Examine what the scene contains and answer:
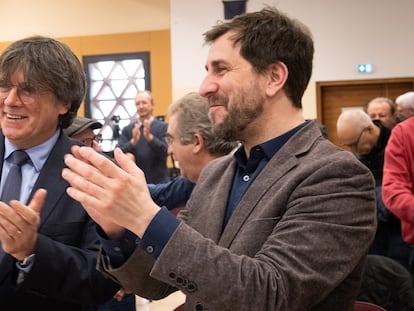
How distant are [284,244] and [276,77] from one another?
52cm

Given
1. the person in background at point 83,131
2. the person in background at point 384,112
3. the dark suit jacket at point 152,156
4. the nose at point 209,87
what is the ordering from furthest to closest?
the dark suit jacket at point 152,156
the person in background at point 384,112
the person in background at point 83,131
the nose at point 209,87

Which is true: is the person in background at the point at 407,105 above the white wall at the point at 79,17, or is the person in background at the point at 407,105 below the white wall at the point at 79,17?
below

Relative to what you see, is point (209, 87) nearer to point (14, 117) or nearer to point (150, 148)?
point (14, 117)

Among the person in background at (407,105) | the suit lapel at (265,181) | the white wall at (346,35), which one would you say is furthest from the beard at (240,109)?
the white wall at (346,35)

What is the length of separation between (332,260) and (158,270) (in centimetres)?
40

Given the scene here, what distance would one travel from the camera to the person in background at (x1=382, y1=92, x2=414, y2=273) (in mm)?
2760

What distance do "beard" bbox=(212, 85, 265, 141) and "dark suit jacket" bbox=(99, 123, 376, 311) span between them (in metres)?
0.13

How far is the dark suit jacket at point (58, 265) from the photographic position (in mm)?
1436

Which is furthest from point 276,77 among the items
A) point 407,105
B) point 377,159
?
point 407,105

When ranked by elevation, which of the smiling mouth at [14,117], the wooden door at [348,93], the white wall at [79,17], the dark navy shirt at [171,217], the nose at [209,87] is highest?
the white wall at [79,17]

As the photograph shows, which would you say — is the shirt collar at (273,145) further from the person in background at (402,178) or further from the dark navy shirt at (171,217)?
the person in background at (402,178)

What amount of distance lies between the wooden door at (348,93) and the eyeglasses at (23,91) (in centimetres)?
723

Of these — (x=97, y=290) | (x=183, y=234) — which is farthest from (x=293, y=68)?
(x=97, y=290)

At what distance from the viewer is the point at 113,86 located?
31.5 feet
